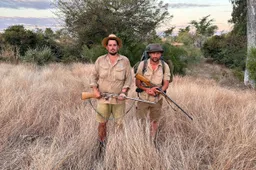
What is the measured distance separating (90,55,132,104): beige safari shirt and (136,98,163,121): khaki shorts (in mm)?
385

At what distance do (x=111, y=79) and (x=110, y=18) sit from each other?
12549 millimetres

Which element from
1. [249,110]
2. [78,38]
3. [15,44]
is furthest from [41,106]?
[15,44]

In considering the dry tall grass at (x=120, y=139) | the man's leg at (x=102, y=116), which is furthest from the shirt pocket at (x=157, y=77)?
the man's leg at (x=102, y=116)

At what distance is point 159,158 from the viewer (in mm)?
2484

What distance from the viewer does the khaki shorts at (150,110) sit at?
3.21 m

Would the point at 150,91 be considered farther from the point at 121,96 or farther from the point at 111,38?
the point at 111,38

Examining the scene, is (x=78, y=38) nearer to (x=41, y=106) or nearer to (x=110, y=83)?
(x=41, y=106)

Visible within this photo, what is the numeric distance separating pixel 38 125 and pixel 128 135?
181cm

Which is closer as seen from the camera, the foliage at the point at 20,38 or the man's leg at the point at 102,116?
the man's leg at the point at 102,116

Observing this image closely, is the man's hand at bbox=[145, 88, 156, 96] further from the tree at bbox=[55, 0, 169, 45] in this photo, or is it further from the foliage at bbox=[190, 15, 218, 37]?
the foliage at bbox=[190, 15, 218, 37]

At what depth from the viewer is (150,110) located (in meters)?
3.29

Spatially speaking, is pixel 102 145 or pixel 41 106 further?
pixel 41 106

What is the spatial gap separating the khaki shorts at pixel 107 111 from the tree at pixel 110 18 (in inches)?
485

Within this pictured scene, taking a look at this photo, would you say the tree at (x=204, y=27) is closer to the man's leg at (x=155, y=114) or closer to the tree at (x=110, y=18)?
the tree at (x=110, y=18)
